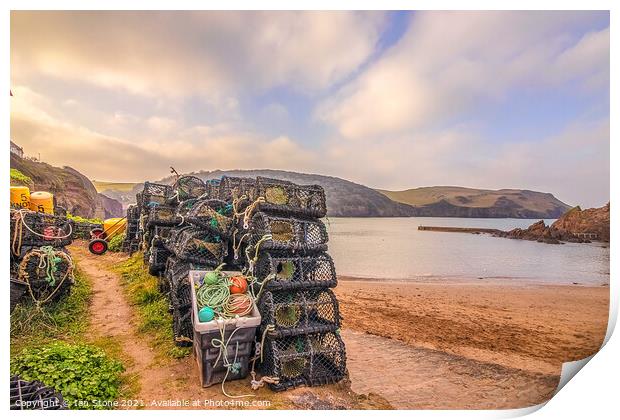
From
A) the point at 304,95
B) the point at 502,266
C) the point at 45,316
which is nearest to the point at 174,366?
the point at 45,316

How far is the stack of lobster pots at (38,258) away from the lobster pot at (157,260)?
1172mm

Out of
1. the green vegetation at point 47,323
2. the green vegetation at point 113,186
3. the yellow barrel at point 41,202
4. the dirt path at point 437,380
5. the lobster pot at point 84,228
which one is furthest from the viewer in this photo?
the lobster pot at point 84,228

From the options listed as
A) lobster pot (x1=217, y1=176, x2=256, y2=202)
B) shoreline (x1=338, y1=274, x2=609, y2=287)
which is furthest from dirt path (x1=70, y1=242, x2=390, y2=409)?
shoreline (x1=338, y1=274, x2=609, y2=287)

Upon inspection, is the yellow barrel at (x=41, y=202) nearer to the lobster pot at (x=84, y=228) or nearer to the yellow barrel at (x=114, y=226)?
the yellow barrel at (x=114, y=226)

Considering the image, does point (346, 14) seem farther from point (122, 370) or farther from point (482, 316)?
point (482, 316)

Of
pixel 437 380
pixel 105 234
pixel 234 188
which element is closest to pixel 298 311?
pixel 234 188

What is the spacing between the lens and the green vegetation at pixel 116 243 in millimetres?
9406

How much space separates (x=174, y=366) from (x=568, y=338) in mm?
6507

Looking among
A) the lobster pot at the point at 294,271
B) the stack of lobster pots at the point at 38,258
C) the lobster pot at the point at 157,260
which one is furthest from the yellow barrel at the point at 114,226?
the lobster pot at the point at 294,271

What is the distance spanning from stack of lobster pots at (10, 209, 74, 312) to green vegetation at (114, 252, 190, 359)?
1082mm

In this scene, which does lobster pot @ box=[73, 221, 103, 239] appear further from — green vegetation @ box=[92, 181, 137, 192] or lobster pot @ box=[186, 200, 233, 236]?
lobster pot @ box=[186, 200, 233, 236]

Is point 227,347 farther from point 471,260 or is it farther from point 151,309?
point 471,260

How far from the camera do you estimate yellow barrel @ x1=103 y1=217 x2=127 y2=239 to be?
962 cm

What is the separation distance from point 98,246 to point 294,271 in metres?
7.91
